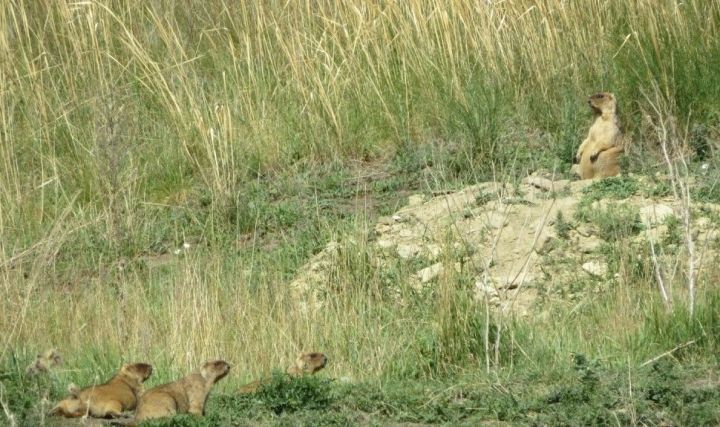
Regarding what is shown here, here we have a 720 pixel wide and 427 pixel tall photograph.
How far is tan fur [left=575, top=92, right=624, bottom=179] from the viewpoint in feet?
35.3

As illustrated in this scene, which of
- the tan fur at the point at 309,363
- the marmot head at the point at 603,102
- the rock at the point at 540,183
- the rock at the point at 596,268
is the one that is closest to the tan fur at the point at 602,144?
the marmot head at the point at 603,102

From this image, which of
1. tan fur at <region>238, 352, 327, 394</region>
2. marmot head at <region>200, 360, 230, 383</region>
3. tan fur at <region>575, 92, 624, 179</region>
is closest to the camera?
marmot head at <region>200, 360, 230, 383</region>

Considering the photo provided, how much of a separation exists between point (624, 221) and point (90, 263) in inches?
156

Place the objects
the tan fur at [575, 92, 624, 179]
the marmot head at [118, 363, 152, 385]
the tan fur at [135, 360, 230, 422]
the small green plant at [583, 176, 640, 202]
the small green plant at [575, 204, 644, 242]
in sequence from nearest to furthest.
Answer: the tan fur at [135, 360, 230, 422], the marmot head at [118, 363, 152, 385], the small green plant at [575, 204, 644, 242], the small green plant at [583, 176, 640, 202], the tan fur at [575, 92, 624, 179]

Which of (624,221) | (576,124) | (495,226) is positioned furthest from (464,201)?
(576,124)

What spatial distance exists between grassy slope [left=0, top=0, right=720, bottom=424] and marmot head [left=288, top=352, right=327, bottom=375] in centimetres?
52

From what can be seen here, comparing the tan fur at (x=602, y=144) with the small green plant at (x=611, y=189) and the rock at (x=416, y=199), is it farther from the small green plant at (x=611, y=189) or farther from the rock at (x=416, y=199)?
the rock at (x=416, y=199)

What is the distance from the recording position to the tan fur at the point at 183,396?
632 centimetres

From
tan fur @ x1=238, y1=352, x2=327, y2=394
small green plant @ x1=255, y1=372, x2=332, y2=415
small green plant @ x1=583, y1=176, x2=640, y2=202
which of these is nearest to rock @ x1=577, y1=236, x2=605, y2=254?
small green plant @ x1=583, y1=176, x2=640, y2=202

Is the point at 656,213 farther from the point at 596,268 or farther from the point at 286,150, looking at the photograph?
the point at 286,150

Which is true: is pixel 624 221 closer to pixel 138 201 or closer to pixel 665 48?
pixel 665 48

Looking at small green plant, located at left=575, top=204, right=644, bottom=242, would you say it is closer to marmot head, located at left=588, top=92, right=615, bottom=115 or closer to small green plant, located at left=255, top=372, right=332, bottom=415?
marmot head, located at left=588, top=92, right=615, bottom=115

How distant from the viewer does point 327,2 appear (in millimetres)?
13367

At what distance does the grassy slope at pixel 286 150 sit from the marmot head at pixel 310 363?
1.70 ft
